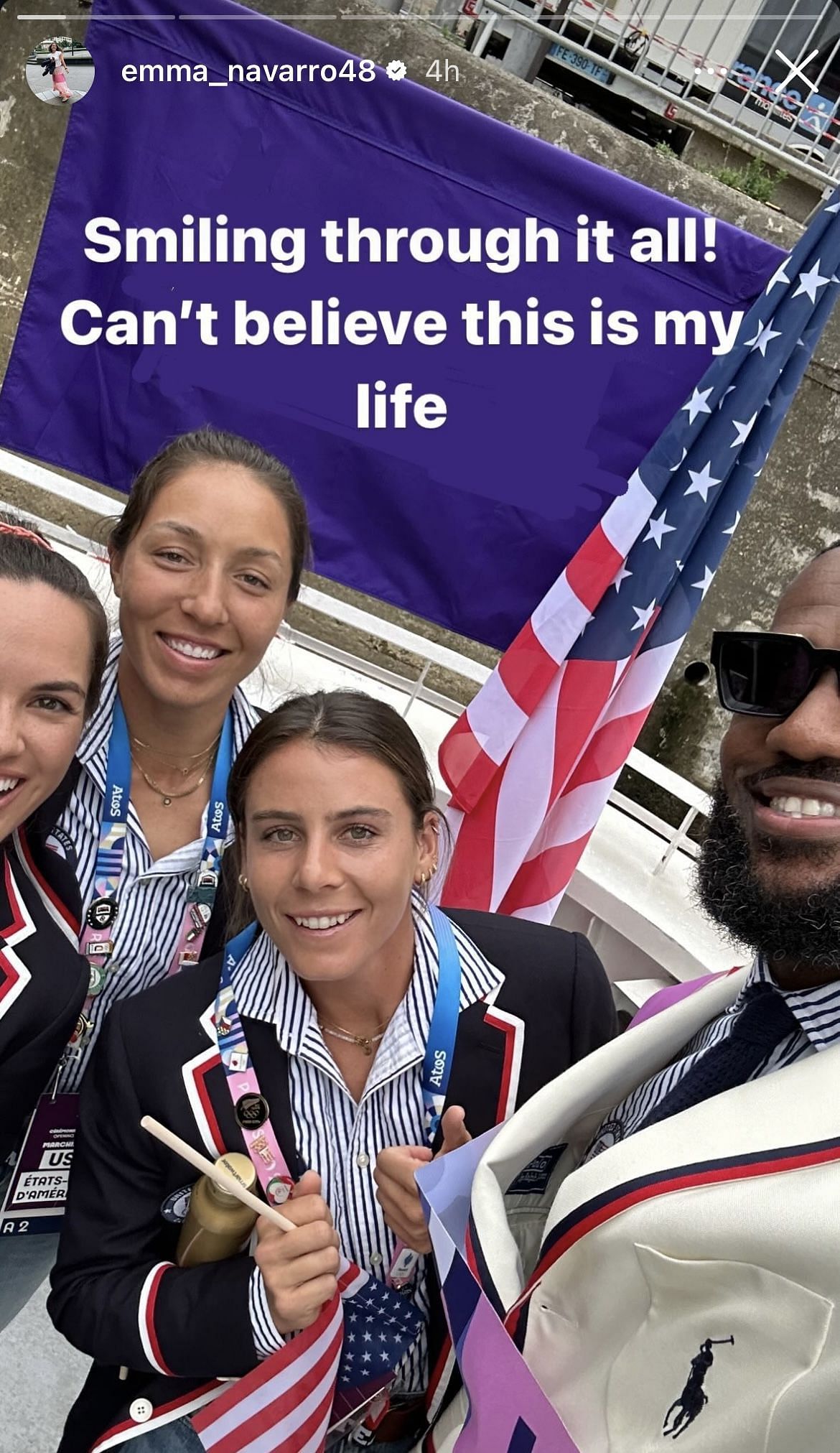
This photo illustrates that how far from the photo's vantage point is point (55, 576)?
1772 millimetres

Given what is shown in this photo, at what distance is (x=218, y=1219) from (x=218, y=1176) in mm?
177

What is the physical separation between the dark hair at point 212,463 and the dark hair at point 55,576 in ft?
1.00

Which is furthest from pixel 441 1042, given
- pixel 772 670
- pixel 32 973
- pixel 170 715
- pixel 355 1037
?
pixel 170 715

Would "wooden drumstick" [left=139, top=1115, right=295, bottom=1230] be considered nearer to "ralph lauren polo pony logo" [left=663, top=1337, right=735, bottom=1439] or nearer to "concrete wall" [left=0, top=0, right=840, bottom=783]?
"ralph lauren polo pony logo" [left=663, top=1337, right=735, bottom=1439]

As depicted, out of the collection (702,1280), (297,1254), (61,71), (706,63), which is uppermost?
(706,63)

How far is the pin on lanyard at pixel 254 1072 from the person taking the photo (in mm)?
1517

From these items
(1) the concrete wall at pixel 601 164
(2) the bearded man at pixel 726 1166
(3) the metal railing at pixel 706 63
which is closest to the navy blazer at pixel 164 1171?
(2) the bearded man at pixel 726 1166

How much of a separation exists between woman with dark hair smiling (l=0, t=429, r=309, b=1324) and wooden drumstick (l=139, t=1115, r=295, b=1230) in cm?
55

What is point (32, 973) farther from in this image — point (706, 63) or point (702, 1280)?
point (706, 63)

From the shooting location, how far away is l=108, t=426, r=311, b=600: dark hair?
7.12ft

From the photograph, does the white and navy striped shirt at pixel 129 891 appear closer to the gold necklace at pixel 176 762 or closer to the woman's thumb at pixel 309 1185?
the gold necklace at pixel 176 762

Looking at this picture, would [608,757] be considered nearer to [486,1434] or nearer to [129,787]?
[129,787]

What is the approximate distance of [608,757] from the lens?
3.34 metres

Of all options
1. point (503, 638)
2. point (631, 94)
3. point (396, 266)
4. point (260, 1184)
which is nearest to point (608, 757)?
point (503, 638)
